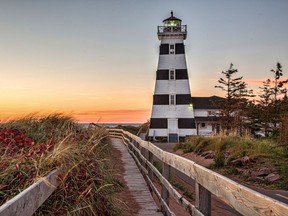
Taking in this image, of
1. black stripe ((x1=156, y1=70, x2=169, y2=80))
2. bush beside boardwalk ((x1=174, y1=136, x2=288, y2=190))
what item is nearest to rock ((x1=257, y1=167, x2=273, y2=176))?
bush beside boardwalk ((x1=174, y1=136, x2=288, y2=190))

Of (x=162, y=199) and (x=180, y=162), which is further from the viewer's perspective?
(x=162, y=199)

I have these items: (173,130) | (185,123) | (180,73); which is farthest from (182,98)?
(173,130)

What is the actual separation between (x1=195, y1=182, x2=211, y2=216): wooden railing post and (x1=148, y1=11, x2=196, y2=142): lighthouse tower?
117 feet

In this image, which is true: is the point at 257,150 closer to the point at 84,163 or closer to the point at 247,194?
the point at 84,163

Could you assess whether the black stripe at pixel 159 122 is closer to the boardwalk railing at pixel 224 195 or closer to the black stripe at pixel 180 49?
the black stripe at pixel 180 49

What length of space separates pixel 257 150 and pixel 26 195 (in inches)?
605

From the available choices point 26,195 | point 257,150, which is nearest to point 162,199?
point 26,195

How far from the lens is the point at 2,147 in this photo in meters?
5.83

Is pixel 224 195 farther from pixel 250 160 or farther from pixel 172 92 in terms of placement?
pixel 172 92

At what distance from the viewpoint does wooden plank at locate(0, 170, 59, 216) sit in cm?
247

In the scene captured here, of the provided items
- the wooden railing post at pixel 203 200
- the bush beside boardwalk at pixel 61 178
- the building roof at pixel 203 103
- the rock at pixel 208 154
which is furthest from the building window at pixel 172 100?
the wooden railing post at pixel 203 200

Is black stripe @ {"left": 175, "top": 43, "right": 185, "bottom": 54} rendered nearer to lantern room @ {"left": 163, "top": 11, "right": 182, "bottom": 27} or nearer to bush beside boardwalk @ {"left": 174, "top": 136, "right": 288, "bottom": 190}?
lantern room @ {"left": 163, "top": 11, "right": 182, "bottom": 27}

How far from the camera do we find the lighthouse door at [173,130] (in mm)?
40062

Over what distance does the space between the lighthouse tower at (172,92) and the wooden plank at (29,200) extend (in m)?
35.6
